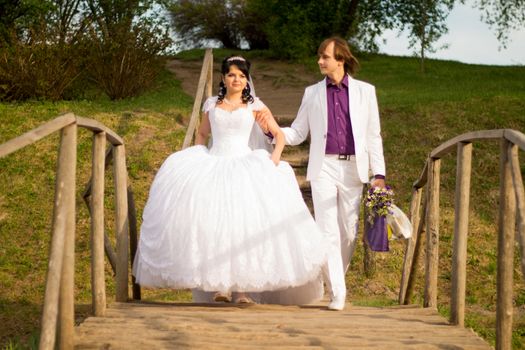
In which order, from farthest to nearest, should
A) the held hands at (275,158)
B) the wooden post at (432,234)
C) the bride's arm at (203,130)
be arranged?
the bride's arm at (203,130) → the held hands at (275,158) → the wooden post at (432,234)

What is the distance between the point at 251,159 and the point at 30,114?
859cm

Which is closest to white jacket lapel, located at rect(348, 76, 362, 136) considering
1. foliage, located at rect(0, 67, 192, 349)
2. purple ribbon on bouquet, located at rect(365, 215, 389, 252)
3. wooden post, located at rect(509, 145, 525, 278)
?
purple ribbon on bouquet, located at rect(365, 215, 389, 252)

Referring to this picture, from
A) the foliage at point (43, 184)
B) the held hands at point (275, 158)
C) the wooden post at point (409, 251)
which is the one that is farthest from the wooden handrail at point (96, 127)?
the wooden post at point (409, 251)

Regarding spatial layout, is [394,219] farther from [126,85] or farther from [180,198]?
[126,85]

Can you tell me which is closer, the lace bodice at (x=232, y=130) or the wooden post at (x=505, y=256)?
the wooden post at (x=505, y=256)

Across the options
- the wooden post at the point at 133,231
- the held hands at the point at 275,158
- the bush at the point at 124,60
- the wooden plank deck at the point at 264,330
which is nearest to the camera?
the wooden plank deck at the point at 264,330

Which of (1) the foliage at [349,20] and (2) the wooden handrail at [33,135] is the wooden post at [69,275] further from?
(1) the foliage at [349,20]

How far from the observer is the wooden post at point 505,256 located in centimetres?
486

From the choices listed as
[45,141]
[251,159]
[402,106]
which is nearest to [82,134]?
[45,141]

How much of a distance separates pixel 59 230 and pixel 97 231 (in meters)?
1.25

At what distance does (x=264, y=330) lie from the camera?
5.10m

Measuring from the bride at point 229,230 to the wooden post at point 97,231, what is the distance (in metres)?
0.69

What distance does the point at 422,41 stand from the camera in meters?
20.9

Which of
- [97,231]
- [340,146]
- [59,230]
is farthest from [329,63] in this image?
[59,230]
